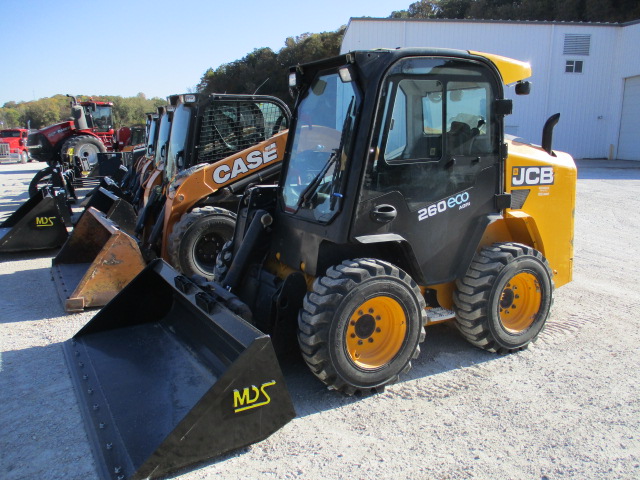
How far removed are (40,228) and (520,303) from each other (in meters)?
7.01

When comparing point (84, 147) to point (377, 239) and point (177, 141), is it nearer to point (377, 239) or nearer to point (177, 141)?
point (177, 141)

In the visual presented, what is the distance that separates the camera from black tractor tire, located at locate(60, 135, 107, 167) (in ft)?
62.6

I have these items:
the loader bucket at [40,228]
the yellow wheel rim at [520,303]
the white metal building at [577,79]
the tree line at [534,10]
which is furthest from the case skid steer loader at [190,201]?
the tree line at [534,10]

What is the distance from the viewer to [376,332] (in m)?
3.60

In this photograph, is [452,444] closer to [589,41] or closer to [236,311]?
[236,311]

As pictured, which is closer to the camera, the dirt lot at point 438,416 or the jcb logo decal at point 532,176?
the dirt lot at point 438,416

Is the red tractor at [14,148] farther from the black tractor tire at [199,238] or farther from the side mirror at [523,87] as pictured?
the side mirror at [523,87]

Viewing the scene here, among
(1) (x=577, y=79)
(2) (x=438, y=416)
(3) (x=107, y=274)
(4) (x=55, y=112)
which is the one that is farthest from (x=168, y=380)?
(4) (x=55, y=112)

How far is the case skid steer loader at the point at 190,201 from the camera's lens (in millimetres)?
5438

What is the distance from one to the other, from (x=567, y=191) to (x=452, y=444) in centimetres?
264

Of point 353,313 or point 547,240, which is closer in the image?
point 353,313

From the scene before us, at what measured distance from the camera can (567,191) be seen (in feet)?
15.1

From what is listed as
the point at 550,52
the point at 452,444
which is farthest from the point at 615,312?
the point at 550,52

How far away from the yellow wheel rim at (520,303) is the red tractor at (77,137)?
16.9m
